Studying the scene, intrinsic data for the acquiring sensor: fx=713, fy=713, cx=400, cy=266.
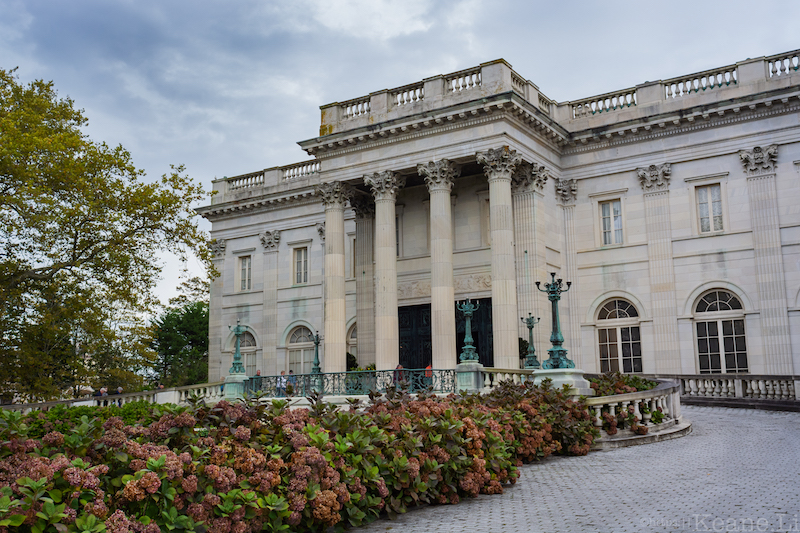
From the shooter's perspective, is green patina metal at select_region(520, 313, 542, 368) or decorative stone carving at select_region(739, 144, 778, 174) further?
decorative stone carving at select_region(739, 144, 778, 174)

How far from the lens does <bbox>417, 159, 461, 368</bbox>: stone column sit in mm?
25584

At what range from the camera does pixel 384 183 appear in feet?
92.1

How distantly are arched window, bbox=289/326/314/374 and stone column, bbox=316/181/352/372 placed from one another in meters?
7.29

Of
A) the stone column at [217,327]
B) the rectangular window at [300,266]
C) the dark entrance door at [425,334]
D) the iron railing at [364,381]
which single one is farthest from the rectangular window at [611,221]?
the stone column at [217,327]

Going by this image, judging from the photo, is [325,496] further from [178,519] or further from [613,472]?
[613,472]

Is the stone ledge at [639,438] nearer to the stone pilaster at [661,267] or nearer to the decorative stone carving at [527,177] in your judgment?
the stone pilaster at [661,267]

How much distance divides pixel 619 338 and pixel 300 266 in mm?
16948

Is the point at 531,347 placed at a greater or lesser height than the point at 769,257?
lesser

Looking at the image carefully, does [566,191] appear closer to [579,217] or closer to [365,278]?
[579,217]

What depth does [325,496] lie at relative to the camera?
6.82m

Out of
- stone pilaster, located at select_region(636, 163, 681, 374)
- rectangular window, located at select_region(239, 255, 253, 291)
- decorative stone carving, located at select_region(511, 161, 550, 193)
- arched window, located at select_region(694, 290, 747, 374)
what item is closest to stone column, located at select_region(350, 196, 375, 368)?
decorative stone carving, located at select_region(511, 161, 550, 193)

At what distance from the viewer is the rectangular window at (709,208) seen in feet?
88.0

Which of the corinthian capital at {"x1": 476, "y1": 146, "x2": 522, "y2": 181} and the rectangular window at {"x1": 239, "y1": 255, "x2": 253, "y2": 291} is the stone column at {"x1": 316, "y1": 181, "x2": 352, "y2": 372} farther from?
the rectangular window at {"x1": 239, "y1": 255, "x2": 253, "y2": 291}

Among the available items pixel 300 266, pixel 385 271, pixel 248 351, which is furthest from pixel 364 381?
pixel 248 351
